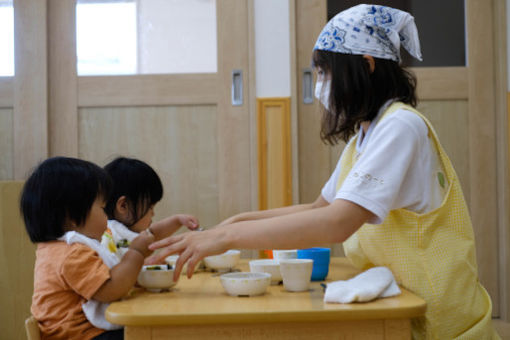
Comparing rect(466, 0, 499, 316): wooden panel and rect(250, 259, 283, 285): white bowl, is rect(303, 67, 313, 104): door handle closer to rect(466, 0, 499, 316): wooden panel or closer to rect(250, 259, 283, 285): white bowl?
rect(466, 0, 499, 316): wooden panel

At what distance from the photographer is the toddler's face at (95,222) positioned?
4.59 feet

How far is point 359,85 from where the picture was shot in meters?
1.33

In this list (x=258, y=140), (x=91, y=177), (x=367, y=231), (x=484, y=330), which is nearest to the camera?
(x=484, y=330)

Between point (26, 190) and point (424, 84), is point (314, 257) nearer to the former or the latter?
point (26, 190)

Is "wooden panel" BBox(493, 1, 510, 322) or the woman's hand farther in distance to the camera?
"wooden panel" BBox(493, 1, 510, 322)

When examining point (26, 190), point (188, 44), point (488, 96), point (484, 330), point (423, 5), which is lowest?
point (484, 330)

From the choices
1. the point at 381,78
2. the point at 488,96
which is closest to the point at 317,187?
the point at 488,96

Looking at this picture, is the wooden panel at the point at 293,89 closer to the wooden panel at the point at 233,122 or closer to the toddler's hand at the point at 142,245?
the wooden panel at the point at 233,122

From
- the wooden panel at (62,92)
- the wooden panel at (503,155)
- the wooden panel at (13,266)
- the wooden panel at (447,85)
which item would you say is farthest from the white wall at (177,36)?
the wooden panel at (503,155)

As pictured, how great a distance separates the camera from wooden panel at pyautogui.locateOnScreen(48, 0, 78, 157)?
9.27 ft

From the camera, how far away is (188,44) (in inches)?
112

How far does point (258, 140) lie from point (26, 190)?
1.49 metres

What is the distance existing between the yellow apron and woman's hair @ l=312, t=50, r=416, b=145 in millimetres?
115

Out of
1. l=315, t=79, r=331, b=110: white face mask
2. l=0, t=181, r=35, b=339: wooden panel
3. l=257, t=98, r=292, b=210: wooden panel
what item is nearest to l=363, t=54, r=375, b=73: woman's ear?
l=315, t=79, r=331, b=110: white face mask
